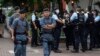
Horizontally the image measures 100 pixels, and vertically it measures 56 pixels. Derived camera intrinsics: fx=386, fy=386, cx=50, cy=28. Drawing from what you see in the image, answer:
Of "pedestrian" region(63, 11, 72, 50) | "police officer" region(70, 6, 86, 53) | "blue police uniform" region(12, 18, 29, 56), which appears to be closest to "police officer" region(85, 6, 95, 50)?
"police officer" region(70, 6, 86, 53)

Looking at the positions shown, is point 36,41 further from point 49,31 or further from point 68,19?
point 49,31

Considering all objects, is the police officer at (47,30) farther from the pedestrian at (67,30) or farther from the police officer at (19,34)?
the pedestrian at (67,30)

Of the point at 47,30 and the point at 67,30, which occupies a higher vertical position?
the point at 47,30

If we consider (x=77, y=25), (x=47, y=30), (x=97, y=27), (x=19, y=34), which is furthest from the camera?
(x=97, y=27)

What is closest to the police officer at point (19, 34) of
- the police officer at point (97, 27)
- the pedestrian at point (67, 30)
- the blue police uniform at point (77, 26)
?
the blue police uniform at point (77, 26)

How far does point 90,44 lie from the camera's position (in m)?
17.2

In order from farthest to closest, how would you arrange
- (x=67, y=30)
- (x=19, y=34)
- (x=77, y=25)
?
(x=67, y=30)
(x=77, y=25)
(x=19, y=34)

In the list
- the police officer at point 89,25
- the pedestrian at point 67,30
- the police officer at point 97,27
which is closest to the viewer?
the pedestrian at point 67,30

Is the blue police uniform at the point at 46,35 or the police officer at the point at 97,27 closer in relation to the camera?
the blue police uniform at the point at 46,35

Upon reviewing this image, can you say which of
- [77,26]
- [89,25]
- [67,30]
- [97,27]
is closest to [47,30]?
[77,26]

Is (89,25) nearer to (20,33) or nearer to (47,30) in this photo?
(47,30)

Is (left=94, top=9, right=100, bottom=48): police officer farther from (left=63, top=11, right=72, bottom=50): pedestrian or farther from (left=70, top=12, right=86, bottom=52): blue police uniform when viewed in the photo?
(left=63, top=11, right=72, bottom=50): pedestrian

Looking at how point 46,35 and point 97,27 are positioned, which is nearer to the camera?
point 46,35

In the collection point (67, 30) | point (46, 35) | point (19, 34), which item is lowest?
point (67, 30)
